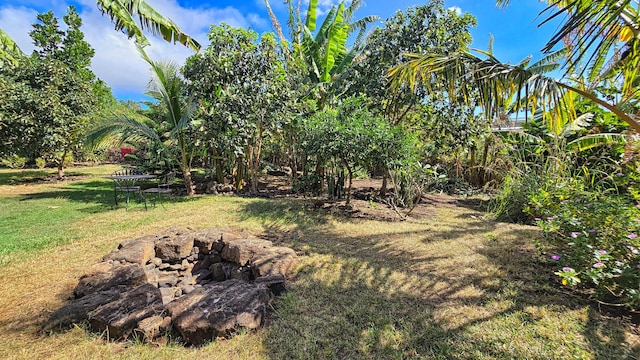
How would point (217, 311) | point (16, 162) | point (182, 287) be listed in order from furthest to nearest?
1. point (16, 162)
2. point (182, 287)
3. point (217, 311)

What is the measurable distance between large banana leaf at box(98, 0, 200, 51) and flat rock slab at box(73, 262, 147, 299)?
191 inches

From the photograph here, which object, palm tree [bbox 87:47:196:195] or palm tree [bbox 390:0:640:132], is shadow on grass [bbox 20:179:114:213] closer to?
palm tree [bbox 87:47:196:195]

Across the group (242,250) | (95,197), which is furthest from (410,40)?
(95,197)

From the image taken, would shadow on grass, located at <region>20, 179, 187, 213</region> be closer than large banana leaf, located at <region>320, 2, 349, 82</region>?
Yes

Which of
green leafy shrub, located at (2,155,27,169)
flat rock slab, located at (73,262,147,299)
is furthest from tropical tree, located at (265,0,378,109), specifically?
green leafy shrub, located at (2,155,27,169)

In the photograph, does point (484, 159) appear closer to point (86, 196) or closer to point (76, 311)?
point (76, 311)

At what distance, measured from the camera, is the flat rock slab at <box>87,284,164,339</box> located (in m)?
2.50

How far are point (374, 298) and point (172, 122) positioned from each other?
8750 millimetres

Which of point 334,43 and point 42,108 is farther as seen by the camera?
point 42,108

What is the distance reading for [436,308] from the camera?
2.68 m

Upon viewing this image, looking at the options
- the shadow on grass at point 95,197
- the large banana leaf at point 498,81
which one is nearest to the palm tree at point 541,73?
the large banana leaf at point 498,81

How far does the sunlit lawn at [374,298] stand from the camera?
2.21 m

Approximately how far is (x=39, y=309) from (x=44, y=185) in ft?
36.9

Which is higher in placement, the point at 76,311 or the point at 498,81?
the point at 498,81
